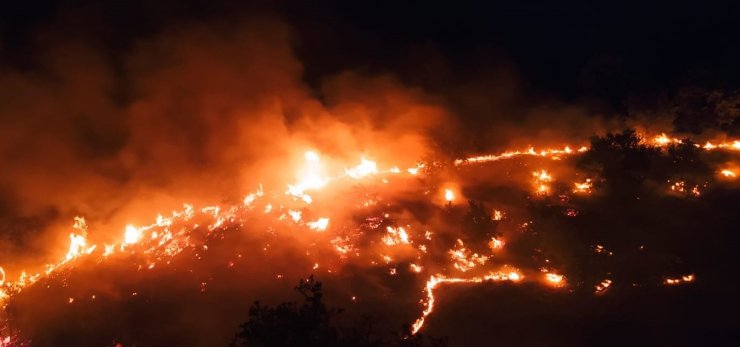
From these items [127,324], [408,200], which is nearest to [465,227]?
[408,200]

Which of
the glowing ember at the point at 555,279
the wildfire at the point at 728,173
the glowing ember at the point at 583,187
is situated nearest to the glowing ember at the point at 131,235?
the glowing ember at the point at 555,279

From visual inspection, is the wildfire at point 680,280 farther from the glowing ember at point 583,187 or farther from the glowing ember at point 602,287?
the glowing ember at point 583,187

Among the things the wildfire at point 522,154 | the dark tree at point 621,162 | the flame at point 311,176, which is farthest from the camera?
the wildfire at point 522,154

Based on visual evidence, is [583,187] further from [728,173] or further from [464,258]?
[464,258]

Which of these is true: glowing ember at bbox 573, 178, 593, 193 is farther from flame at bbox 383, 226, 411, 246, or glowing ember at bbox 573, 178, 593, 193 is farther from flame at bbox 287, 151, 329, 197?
flame at bbox 287, 151, 329, 197

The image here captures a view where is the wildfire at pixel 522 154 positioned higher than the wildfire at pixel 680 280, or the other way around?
the wildfire at pixel 522 154

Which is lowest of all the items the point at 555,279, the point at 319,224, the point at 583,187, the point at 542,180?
the point at 555,279

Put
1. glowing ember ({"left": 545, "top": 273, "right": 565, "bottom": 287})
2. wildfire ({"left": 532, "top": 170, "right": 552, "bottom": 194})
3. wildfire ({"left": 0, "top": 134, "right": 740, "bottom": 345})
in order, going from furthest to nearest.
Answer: wildfire ({"left": 532, "top": 170, "right": 552, "bottom": 194}), wildfire ({"left": 0, "top": 134, "right": 740, "bottom": 345}), glowing ember ({"left": 545, "top": 273, "right": 565, "bottom": 287})

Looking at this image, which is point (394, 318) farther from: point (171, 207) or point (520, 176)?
point (171, 207)

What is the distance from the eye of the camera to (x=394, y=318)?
2227 cm

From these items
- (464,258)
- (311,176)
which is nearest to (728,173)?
(464,258)

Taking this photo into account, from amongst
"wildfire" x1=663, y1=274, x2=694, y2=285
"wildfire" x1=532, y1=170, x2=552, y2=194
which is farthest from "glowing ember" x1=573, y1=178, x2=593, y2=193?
"wildfire" x1=663, y1=274, x2=694, y2=285

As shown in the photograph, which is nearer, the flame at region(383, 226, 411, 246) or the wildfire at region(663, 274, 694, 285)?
the wildfire at region(663, 274, 694, 285)

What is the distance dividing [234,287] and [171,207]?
10.4 metres
